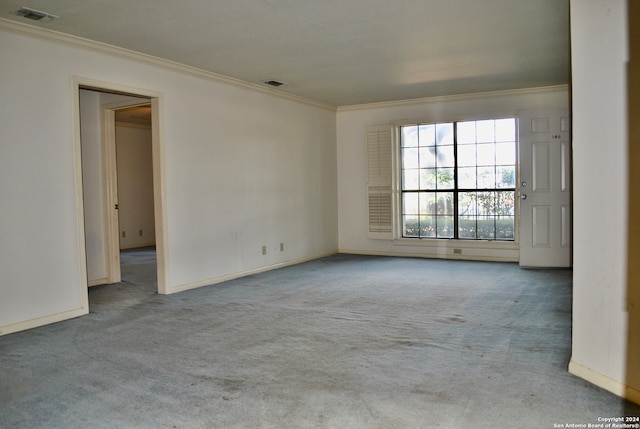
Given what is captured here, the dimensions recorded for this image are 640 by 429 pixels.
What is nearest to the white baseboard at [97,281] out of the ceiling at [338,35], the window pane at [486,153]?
the ceiling at [338,35]

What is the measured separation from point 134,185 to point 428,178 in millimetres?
5475

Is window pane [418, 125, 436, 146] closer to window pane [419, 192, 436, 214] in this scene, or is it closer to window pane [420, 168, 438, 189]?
window pane [420, 168, 438, 189]

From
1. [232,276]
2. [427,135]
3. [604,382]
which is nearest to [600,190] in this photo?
[604,382]

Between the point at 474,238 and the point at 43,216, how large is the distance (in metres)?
5.60

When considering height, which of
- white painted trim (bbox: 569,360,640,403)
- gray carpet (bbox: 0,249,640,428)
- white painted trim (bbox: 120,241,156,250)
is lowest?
gray carpet (bbox: 0,249,640,428)

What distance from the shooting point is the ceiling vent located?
3.60 m

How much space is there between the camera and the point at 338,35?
170 inches

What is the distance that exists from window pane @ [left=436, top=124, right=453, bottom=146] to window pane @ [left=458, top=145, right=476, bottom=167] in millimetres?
207

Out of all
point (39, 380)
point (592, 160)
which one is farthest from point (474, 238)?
point (39, 380)

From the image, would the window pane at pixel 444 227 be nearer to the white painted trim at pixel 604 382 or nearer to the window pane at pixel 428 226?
the window pane at pixel 428 226

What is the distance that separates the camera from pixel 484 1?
11.9 feet

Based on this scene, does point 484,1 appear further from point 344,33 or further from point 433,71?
point 433,71

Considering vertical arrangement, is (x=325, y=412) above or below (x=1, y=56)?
below

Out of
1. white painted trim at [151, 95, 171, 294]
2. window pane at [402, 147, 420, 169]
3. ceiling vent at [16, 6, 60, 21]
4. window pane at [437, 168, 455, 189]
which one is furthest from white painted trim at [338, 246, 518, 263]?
ceiling vent at [16, 6, 60, 21]
